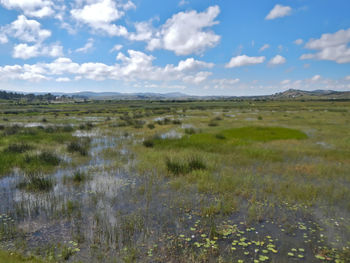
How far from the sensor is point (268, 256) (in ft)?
20.7

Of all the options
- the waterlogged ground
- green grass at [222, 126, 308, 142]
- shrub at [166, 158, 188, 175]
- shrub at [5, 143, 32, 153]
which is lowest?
the waterlogged ground

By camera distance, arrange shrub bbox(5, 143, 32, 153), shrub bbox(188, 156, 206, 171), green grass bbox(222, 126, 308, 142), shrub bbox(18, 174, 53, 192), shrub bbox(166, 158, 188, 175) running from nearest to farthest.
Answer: shrub bbox(18, 174, 53, 192)
shrub bbox(166, 158, 188, 175)
shrub bbox(188, 156, 206, 171)
shrub bbox(5, 143, 32, 153)
green grass bbox(222, 126, 308, 142)

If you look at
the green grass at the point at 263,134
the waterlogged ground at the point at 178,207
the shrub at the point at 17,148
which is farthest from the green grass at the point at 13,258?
the green grass at the point at 263,134

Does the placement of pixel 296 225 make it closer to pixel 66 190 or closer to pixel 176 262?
pixel 176 262

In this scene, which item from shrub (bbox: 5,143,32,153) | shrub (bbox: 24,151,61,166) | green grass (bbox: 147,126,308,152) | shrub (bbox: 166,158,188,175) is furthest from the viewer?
green grass (bbox: 147,126,308,152)

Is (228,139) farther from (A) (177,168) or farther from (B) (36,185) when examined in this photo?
(B) (36,185)

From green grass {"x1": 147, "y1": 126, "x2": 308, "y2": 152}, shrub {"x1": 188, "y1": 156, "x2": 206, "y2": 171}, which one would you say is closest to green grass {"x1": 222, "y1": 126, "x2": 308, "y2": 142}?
green grass {"x1": 147, "y1": 126, "x2": 308, "y2": 152}

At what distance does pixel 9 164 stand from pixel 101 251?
12.2 meters

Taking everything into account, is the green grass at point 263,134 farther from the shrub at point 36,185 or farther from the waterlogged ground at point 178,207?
the shrub at point 36,185

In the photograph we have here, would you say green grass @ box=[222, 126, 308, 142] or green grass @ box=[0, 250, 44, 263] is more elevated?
green grass @ box=[222, 126, 308, 142]

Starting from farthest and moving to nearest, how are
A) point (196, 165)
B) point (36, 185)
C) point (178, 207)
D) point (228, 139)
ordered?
point (228, 139), point (196, 165), point (36, 185), point (178, 207)

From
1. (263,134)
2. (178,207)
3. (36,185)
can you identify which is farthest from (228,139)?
(36,185)

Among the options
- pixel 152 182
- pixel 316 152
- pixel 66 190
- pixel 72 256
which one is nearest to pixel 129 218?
pixel 72 256

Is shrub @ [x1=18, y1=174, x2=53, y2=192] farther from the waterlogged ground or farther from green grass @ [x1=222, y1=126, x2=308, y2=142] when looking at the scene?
green grass @ [x1=222, y1=126, x2=308, y2=142]
